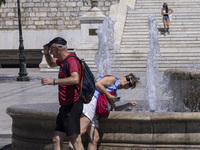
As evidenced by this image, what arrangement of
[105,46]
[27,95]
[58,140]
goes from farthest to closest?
[105,46], [27,95], [58,140]

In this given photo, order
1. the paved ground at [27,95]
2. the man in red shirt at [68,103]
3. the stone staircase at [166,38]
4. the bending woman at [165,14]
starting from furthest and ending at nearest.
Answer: the bending woman at [165,14], the stone staircase at [166,38], the paved ground at [27,95], the man in red shirt at [68,103]

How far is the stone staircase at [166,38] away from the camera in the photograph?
2138 centimetres

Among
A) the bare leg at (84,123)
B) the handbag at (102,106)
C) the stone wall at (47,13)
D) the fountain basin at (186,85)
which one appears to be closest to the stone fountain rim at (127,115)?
the handbag at (102,106)

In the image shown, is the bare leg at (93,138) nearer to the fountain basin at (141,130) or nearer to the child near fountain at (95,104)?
the child near fountain at (95,104)

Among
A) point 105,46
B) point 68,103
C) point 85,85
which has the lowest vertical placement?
point 105,46

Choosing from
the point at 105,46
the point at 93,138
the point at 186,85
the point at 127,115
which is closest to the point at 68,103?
the point at 93,138

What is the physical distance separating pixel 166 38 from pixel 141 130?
17.6 metres

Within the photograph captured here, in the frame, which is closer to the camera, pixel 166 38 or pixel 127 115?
pixel 127 115

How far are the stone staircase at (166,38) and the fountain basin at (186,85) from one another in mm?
13204

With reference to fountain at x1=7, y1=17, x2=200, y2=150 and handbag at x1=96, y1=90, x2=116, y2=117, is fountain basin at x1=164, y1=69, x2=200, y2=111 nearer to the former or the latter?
fountain at x1=7, y1=17, x2=200, y2=150

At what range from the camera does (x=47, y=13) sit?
1204 inches

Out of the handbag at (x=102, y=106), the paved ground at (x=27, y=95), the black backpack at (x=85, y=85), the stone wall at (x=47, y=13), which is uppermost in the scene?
the black backpack at (x=85, y=85)

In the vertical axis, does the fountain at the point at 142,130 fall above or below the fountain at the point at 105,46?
above

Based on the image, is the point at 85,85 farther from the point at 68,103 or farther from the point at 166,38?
the point at 166,38
